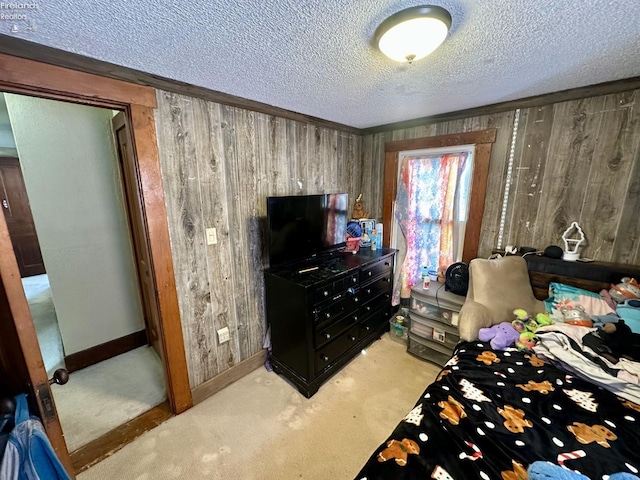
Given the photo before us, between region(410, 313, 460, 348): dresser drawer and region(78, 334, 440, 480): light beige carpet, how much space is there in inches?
11.4

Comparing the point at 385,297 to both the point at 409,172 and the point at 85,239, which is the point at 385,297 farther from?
the point at 85,239

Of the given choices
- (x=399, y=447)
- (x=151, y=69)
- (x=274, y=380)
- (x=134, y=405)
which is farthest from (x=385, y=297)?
(x=151, y=69)

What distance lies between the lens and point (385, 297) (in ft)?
9.11

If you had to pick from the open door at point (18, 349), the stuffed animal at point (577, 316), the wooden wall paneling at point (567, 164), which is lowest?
the stuffed animal at point (577, 316)

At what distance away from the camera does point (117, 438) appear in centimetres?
170

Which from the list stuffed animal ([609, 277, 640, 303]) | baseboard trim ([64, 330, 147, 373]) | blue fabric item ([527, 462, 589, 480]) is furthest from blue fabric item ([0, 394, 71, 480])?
stuffed animal ([609, 277, 640, 303])

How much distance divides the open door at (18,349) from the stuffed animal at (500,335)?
216cm

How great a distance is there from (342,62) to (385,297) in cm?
220

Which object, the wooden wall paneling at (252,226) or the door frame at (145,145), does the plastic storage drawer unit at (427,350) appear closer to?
the wooden wall paneling at (252,226)

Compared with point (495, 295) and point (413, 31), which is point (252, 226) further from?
point (495, 295)

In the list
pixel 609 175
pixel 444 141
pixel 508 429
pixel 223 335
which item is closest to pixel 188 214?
pixel 223 335

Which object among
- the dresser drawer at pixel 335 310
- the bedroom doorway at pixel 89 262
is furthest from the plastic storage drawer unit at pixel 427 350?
the bedroom doorway at pixel 89 262

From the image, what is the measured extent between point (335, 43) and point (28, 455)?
1871mm

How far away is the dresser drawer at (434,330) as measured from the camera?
2.26 m
